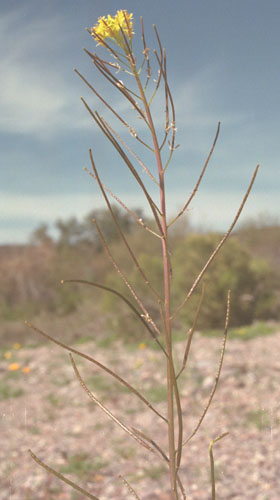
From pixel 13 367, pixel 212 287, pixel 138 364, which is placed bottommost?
pixel 13 367

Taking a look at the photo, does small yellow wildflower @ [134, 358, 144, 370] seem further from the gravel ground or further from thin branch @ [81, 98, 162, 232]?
thin branch @ [81, 98, 162, 232]

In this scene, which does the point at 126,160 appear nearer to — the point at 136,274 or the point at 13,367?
the point at 13,367

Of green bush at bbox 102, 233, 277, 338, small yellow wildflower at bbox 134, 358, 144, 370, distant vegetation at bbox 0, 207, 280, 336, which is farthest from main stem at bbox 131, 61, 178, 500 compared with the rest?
green bush at bbox 102, 233, 277, 338

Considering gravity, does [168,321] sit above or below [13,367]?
above

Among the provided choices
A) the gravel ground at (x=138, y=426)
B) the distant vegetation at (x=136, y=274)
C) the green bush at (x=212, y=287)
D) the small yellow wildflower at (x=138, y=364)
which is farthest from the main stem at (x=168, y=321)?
the green bush at (x=212, y=287)

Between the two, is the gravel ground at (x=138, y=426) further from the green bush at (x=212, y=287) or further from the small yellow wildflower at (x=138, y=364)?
the green bush at (x=212, y=287)

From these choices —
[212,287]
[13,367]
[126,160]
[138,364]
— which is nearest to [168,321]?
[126,160]

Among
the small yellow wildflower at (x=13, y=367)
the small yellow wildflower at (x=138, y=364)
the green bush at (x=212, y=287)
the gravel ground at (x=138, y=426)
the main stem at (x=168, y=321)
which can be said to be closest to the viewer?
the main stem at (x=168, y=321)
